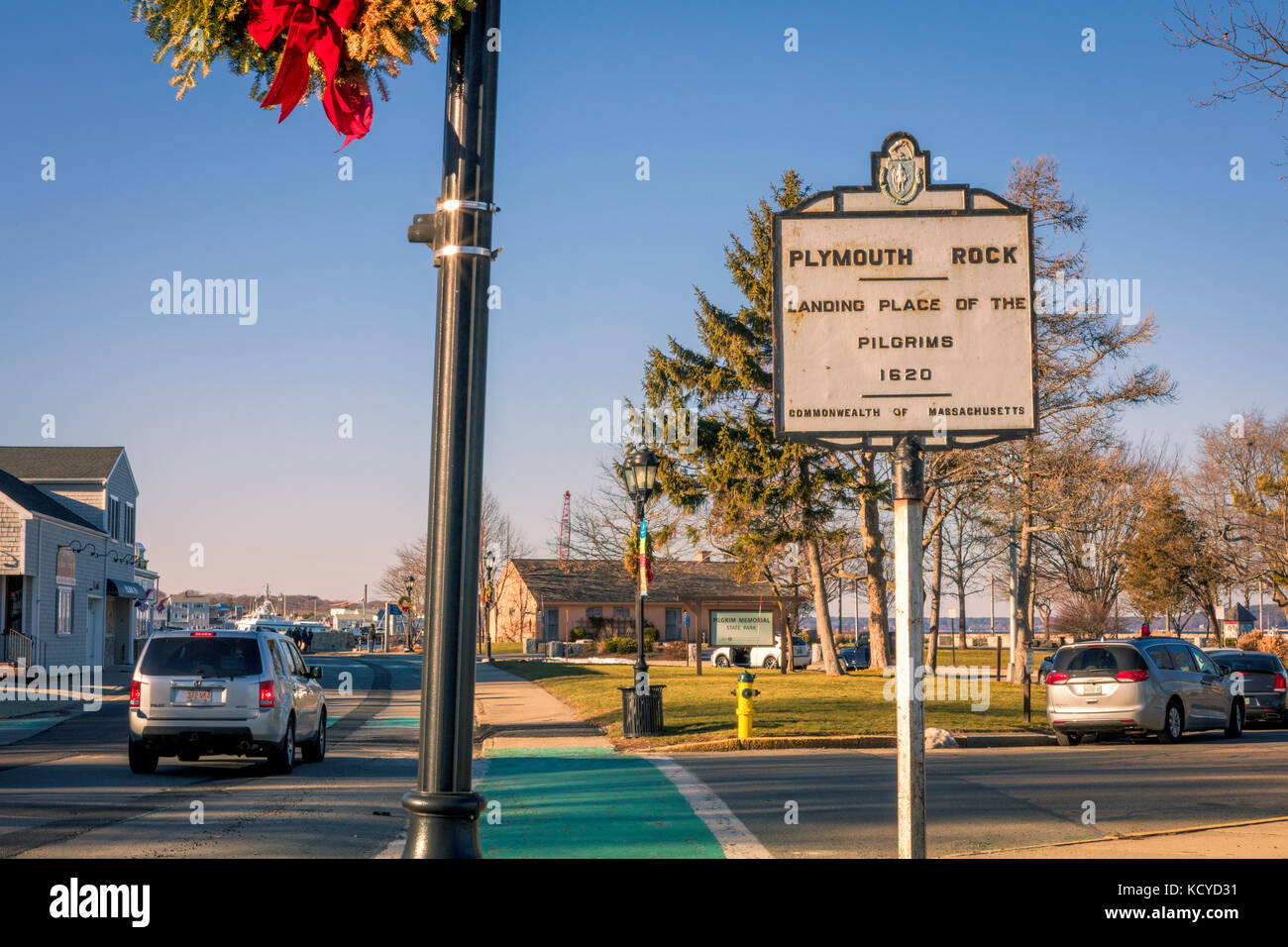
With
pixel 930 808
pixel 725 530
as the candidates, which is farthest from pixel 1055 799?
pixel 725 530

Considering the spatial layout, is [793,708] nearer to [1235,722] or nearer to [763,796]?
[1235,722]

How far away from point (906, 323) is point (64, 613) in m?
37.6

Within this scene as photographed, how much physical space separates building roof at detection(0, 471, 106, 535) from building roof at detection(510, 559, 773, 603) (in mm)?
36446

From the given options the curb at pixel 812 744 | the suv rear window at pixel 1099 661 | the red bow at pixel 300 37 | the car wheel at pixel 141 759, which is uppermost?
the red bow at pixel 300 37

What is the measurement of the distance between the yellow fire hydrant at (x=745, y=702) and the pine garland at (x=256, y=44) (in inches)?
539

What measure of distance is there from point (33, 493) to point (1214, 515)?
48030mm

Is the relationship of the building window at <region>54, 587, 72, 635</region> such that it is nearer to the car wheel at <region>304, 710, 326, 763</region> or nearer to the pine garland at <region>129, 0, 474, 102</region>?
the car wheel at <region>304, 710, 326, 763</region>

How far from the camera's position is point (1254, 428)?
5791cm

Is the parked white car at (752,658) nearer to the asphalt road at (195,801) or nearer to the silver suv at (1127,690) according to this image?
the silver suv at (1127,690)

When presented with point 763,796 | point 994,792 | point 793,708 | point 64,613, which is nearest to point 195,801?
point 763,796

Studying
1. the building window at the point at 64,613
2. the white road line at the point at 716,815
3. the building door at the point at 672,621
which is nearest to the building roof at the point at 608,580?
the building door at the point at 672,621

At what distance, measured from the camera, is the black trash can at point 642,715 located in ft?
61.9
